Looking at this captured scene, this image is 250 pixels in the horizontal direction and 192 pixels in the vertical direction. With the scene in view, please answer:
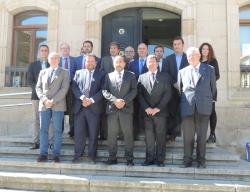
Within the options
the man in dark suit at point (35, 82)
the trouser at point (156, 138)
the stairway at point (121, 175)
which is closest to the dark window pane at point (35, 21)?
the man in dark suit at point (35, 82)

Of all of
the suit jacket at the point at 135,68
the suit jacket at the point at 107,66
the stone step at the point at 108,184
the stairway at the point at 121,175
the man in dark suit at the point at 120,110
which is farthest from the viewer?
the suit jacket at the point at 107,66

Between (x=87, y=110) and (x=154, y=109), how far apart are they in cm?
115

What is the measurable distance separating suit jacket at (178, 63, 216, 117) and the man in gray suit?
6.62 feet

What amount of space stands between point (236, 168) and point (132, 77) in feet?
7.71

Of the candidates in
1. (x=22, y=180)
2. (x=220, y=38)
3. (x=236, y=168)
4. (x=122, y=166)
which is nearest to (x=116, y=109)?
(x=122, y=166)

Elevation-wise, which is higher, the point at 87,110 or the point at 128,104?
the point at 128,104

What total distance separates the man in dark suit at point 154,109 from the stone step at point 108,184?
53cm

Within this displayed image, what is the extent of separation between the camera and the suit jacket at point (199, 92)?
5.91 meters

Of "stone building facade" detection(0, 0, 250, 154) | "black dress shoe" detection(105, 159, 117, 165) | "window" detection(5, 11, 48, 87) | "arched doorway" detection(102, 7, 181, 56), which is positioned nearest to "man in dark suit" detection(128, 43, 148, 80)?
"black dress shoe" detection(105, 159, 117, 165)

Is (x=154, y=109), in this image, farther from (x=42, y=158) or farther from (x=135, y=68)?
(x=42, y=158)

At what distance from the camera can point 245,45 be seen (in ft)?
31.4

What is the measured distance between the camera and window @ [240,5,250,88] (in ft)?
30.3

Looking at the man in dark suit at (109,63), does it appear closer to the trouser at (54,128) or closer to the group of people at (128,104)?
the group of people at (128,104)

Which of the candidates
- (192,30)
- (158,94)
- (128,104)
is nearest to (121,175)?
(128,104)
